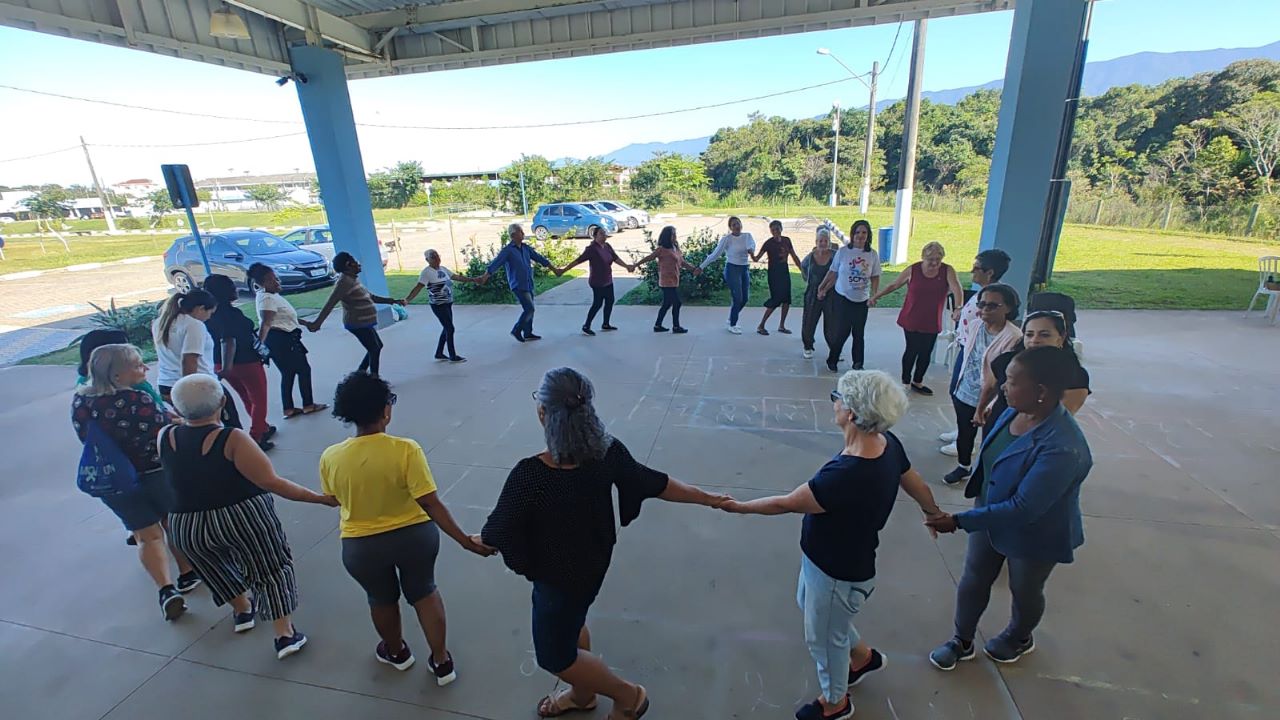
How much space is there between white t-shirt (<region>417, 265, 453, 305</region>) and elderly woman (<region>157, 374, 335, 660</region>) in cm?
466

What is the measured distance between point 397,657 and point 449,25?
9.32m

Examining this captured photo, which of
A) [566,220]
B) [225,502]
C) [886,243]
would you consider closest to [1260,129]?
[886,243]

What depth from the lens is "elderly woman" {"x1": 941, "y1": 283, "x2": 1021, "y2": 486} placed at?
10.9 feet

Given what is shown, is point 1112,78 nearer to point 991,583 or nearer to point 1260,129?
point 1260,129

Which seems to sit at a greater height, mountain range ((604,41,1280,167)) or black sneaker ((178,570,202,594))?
mountain range ((604,41,1280,167))

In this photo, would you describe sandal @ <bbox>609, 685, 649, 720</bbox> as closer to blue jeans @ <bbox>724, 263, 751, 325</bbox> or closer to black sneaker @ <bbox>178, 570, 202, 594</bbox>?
black sneaker @ <bbox>178, 570, 202, 594</bbox>

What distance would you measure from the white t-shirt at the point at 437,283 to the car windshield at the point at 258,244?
8816 mm

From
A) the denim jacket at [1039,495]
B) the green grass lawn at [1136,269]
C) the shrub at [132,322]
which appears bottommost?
the green grass lawn at [1136,269]

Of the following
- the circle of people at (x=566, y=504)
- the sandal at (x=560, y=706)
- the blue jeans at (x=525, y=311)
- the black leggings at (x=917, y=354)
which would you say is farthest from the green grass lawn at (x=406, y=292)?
the sandal at (x=560, y=706)

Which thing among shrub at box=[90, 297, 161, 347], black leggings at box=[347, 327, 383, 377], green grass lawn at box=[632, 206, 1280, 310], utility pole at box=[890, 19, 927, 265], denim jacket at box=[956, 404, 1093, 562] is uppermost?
utility pole at box=[890, 19, 927, 265]

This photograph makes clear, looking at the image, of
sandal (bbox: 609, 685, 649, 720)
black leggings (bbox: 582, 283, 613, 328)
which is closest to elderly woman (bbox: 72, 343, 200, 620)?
sandal (bbox: 609, 685, 649, 720)

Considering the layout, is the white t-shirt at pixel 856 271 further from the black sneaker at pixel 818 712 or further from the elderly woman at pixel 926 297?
the black sneaker at pixel 818 712

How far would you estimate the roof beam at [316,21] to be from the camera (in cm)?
709

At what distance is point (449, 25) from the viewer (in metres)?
8.84
